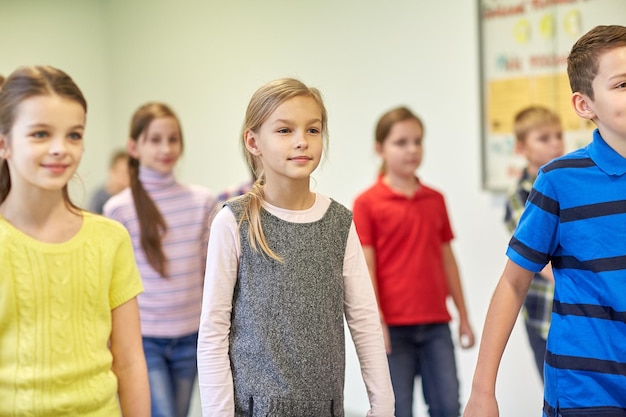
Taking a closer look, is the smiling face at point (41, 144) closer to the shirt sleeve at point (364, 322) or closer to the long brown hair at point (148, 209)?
the shirt sleeve at point (364, 322)

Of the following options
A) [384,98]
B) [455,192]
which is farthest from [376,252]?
[384,98]

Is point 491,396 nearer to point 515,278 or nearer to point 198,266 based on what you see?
point 515,278

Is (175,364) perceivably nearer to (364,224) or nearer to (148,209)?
(148,209)

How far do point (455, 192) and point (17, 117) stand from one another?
2.81 metres

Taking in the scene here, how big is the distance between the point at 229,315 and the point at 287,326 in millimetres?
140

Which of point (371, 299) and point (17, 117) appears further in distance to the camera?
point (371, 299)

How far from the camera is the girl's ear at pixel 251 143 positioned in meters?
2.08

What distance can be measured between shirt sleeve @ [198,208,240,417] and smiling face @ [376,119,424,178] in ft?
4.52

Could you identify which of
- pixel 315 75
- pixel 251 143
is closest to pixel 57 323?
pixel 251 143

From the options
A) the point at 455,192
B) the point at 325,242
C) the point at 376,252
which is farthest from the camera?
the point at 455,192

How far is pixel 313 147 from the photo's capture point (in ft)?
6.52

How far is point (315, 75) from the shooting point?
4.88 m

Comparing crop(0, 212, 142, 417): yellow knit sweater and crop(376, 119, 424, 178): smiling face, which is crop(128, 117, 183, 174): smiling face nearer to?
crop(376, 119, 424, 178): smiling face

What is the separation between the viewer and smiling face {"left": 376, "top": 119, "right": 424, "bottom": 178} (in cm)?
325
